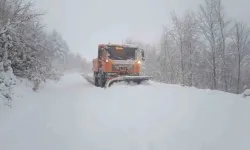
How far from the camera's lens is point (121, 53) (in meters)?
15.3

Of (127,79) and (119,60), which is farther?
(119,60)

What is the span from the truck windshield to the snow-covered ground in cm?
766

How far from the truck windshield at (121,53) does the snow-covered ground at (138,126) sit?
766 cm

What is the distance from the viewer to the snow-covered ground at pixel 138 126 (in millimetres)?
4406

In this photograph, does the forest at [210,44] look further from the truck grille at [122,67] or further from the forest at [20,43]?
the forest at [20,43]

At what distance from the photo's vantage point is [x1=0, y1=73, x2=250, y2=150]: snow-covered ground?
14.5ft

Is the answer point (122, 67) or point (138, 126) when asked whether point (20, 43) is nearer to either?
point (122, 67)

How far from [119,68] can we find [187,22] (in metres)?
21.1

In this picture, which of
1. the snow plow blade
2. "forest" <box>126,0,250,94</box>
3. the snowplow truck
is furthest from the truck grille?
"forest" <box>126,0,250,94</box>

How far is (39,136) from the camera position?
5277 mm

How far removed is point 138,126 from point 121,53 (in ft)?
33.0

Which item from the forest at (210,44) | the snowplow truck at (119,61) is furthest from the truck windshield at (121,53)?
the forest at (210,44)

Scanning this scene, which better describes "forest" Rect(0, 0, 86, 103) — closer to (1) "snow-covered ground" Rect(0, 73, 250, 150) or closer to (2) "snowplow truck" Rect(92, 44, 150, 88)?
(1) "snow-covered ground" Rect(0, 73, 250, 150)

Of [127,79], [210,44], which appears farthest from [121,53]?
[210,44]
